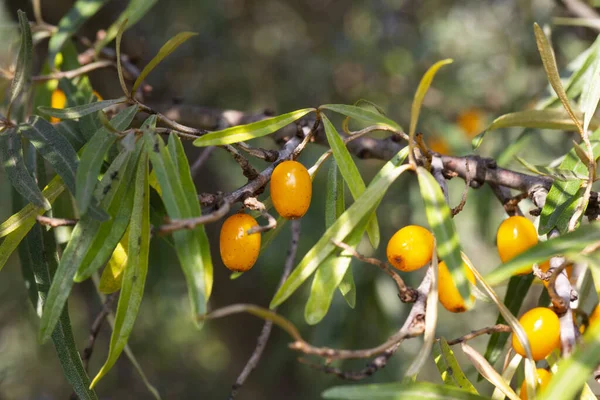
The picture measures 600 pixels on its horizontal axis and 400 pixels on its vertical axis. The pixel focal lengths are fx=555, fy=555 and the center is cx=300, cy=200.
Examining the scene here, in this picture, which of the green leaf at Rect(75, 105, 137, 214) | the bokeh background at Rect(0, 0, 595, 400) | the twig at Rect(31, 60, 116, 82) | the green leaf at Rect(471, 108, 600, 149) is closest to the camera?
the green leaf at Rect(75, 105, 137, 214)

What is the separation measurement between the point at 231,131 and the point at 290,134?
466 mm

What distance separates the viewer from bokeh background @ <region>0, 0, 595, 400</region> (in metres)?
1.77

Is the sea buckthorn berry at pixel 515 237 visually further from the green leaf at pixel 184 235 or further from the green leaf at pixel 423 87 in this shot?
the green leaf at pixel 184 235

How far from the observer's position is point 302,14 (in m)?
2.78

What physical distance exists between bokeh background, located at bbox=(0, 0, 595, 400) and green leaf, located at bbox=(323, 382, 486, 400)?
906 mm

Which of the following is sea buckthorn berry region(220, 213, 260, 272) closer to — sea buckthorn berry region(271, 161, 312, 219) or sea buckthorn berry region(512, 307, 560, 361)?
sea buckthorn berry region(271, 161, 312, 219)

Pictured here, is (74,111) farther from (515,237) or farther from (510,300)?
(510,300)

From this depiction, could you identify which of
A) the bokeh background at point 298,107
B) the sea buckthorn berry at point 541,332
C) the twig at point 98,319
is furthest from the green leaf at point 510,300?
the bokeh background at point 298,107

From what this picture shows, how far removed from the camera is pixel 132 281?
59 centimetres

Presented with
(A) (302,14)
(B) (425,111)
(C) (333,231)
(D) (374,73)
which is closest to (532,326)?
(C) (333,231)

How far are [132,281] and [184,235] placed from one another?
85mm

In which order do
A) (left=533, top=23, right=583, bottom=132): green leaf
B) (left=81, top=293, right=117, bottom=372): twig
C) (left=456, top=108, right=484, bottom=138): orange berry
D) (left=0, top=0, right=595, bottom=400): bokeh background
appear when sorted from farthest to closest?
1. (left=456, top=108, right=484, bottom=138): orange berry
2. (left=0, top=0, right=595, bottom=400): bokeh background
3. (left=81, top=293, right=117, bottom=372): twig
4. (left=533, top=23, right=583, bottom=132): green leaf

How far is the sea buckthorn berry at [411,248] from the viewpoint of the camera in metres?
0.59

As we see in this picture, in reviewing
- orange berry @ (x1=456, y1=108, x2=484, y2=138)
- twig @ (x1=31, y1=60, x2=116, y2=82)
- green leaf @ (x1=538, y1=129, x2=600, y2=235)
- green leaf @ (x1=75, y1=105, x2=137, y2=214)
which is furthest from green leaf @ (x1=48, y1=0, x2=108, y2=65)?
orange berry @ (x1=456, y1=108, x2=484, y2=138)
